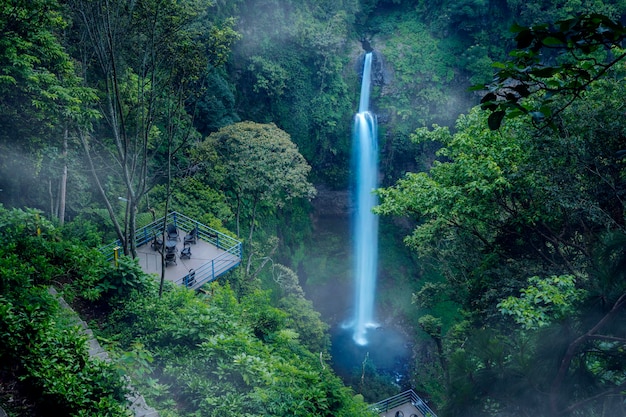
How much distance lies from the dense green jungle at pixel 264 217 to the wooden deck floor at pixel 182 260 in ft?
2.44

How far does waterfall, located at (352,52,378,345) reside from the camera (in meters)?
22.6

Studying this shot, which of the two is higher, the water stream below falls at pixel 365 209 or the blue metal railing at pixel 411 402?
the water stream below falls at pixel 365 209

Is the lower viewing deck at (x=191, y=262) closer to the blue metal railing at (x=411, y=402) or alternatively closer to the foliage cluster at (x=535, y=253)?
the foliage cluster at (x=535, y=253)

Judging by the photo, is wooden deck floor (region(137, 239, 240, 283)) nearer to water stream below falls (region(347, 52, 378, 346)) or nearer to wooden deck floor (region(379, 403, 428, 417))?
wooden deck floor (region(379, 403, 428, 417))

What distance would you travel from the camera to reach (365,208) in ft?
76.3

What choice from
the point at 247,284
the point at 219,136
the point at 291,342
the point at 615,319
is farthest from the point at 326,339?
the point at 615,319

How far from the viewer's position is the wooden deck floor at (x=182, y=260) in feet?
34.0

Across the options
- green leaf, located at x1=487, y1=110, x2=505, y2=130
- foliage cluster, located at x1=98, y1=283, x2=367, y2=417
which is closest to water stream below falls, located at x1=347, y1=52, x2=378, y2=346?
foliage cluster, located at x1=98, y1=283, x2=367, y2=417

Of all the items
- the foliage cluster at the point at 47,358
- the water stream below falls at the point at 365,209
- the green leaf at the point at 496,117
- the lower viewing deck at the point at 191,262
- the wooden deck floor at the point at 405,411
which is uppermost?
the water stream below falls at the point at 365,209

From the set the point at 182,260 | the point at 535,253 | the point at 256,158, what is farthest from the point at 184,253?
the point at 535,253

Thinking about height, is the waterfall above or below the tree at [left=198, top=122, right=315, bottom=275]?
above

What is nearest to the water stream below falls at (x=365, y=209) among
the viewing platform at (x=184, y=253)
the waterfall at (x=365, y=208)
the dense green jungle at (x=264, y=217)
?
the waterfall at (x=365, y=208)

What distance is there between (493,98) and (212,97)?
1679cm

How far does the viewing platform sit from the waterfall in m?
11.6
